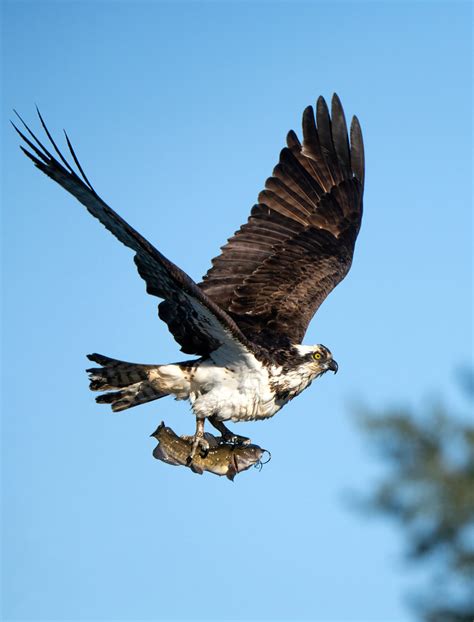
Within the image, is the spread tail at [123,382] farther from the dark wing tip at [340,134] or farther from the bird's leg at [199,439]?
the dark wing tip at [340,134]

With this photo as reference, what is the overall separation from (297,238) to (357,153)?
124 cm

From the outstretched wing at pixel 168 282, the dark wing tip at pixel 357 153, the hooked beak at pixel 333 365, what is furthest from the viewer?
the dark wing tip at pixel 357 153

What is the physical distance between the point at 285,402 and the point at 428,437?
27.9ft

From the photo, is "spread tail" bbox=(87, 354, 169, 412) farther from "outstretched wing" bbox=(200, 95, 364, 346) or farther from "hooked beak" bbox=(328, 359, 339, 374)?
"hooked beak" bbox=(328, 359, 339, 374)

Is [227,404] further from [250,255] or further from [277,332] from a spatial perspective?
[250,255]

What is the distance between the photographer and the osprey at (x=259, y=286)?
10.6 meters

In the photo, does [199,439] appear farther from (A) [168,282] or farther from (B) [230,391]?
(A) [168,282]

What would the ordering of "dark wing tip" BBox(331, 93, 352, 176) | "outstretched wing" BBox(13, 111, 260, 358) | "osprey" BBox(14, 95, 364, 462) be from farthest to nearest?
"dark wing tip" BBox(331, 93, 352, 176)
"osprey" BBox(14, 95, 364, 462)
"outstretched wing" BBox(13, 111, 260, 358)

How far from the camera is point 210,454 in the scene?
38.0 feet

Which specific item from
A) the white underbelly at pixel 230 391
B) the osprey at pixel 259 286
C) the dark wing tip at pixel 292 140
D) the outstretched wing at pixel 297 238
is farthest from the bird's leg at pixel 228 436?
the dark wing tip at pixel 292 140

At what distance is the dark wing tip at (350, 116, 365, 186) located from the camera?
1362cm

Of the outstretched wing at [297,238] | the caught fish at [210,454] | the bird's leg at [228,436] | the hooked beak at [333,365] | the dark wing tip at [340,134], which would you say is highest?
the dark wing tip at [340,134]

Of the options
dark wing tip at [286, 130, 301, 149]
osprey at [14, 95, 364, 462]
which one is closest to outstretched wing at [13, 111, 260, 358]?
osprey at [14, 95, 364, 462]

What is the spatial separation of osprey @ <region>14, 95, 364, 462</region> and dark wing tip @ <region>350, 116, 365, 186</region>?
0.01 metres
